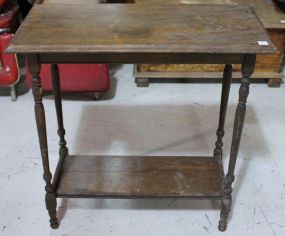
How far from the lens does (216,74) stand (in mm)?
2592

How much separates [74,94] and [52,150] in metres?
0.57

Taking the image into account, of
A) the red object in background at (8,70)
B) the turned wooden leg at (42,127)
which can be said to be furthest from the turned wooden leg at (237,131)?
the red object in background at (8,70)

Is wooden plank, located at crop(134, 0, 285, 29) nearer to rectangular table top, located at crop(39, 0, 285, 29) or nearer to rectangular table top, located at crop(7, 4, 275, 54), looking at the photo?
rectangular table top, located at crop(39, 0, 285, 29)

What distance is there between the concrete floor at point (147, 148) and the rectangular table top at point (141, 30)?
0.78 meters

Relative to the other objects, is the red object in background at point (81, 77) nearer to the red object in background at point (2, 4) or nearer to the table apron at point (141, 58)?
the red object in background at point (2, 4)

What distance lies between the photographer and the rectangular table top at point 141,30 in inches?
48.1

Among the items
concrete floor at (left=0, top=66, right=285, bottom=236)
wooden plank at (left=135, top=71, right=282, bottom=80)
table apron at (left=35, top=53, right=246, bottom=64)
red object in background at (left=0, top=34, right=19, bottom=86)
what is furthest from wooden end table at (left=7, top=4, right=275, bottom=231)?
wooden plank at (left=135, top=71, right=282, bottom=80)

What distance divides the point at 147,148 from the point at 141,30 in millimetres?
867

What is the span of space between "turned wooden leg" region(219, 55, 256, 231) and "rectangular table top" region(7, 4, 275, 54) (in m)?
0.07

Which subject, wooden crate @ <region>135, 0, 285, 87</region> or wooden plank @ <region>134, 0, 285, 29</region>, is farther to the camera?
wooden crate @ <region>135, 0, 285, 87</region>

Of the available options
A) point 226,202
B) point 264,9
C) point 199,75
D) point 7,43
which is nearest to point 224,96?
point 226,202

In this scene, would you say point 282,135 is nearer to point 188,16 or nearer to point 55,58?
point 188,16

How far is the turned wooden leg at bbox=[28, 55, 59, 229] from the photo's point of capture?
1.27 meters

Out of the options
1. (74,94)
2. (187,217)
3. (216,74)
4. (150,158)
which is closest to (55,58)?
(150,158)
